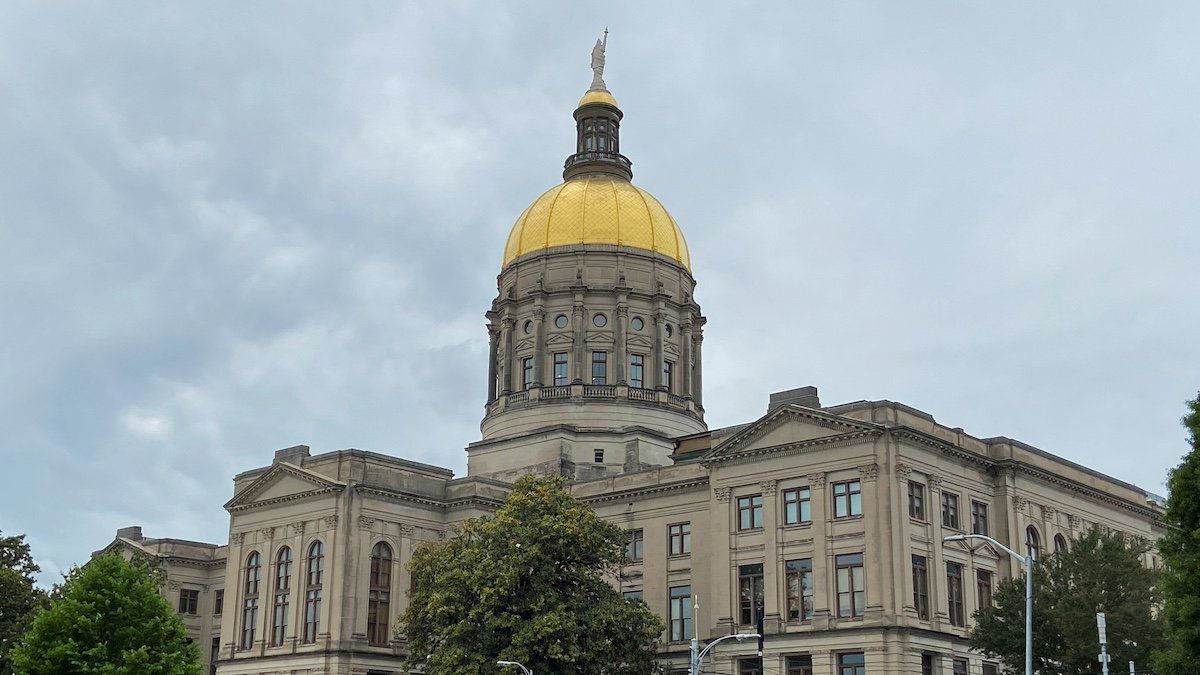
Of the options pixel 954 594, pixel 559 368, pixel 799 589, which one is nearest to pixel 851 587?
pixel 799 589

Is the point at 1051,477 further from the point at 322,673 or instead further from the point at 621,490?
the point at 322,673

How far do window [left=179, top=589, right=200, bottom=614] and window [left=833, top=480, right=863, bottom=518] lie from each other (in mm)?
55702

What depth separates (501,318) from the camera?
341ft

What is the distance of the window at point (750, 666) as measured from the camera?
73000 mm

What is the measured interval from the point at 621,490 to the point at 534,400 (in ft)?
50.2

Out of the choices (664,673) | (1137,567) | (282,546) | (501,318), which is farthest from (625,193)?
(1137,567)

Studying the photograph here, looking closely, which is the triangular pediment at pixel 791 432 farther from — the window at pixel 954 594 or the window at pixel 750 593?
the window at pixel 954 594

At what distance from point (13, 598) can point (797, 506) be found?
4483 cm

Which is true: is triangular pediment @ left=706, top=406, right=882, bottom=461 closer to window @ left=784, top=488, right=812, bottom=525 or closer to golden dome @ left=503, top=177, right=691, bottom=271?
window @ left=784, top=488, right=812, bottom=525

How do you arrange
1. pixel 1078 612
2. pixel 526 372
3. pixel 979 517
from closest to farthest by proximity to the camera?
pixel 1078 612, pixel 979 517, pixel 526 372

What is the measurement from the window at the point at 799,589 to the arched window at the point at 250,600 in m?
35.1

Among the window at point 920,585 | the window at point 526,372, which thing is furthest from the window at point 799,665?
the window at point 526,372

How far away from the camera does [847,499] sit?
71500mm

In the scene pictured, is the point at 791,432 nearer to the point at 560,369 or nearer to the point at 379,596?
the point at 379,596
